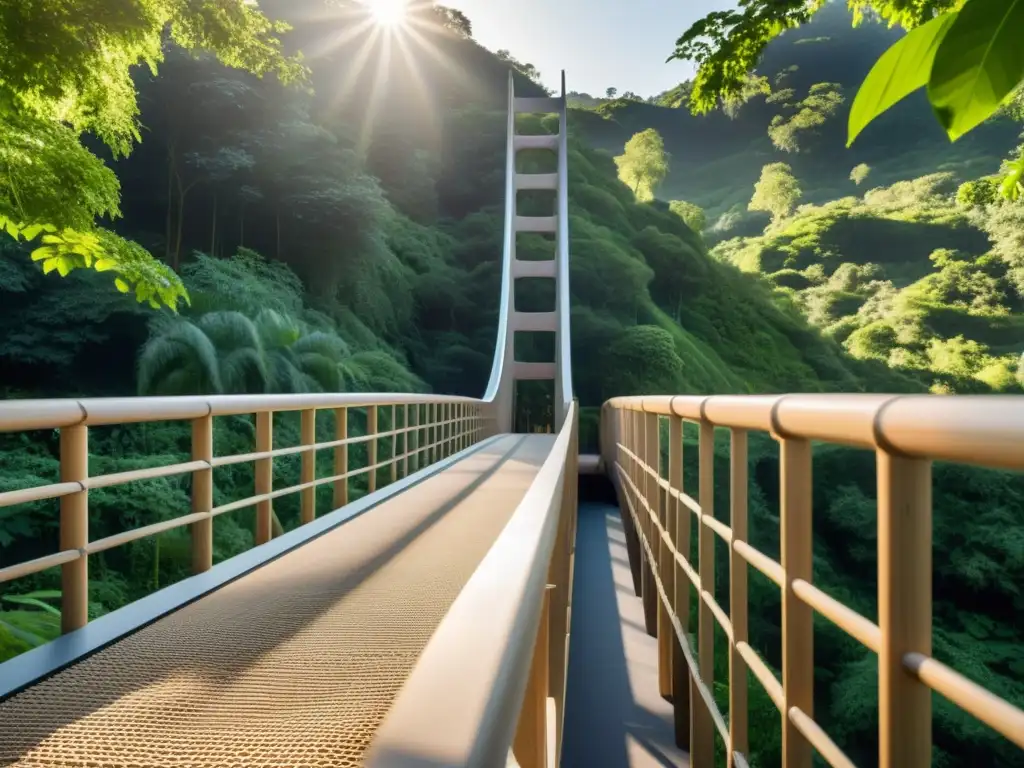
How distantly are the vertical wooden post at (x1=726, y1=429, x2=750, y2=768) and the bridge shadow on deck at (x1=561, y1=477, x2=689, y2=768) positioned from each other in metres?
1.25

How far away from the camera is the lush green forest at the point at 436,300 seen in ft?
23.6

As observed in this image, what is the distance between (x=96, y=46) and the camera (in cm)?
396

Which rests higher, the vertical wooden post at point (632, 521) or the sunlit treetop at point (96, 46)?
the sunlit treetop at point (96, 46)

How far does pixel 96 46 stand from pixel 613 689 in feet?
13.2

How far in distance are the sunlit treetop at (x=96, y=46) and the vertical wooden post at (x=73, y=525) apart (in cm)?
267

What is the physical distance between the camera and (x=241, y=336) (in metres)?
7.99

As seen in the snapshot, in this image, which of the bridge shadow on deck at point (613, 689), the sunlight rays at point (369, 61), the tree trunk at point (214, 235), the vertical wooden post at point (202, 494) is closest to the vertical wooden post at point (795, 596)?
the bridge shadow on deck at point (613, 689)

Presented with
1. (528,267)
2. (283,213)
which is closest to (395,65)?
(528,267)

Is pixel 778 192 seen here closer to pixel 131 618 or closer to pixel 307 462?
pixel 307 462

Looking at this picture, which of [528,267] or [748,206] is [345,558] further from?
[748,206]

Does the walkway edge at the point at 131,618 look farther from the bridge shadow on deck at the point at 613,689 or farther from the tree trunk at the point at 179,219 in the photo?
the tree trunk at the point at 179,219

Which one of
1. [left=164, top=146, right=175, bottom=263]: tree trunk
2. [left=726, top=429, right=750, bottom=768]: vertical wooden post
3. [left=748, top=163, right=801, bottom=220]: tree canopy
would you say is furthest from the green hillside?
[left=726, top=429, right=750, bottom=768]: vertical wooden post

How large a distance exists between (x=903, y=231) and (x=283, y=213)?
135ft

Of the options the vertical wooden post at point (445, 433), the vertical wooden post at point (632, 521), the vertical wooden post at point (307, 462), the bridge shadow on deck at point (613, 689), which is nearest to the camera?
the bridge shadow on deck at point (613, 689)
